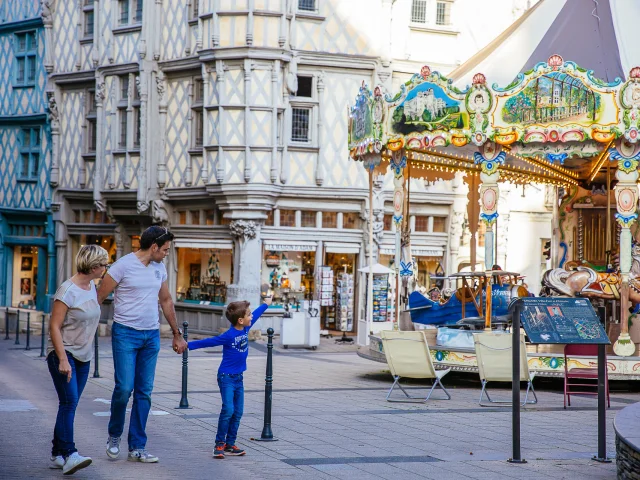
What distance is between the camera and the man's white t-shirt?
9.11 metres

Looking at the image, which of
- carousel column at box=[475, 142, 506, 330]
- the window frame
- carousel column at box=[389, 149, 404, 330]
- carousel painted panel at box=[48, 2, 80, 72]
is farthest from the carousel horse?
the window frame

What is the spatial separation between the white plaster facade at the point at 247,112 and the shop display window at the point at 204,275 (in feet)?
1.00

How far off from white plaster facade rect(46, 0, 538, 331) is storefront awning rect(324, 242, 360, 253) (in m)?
0.04

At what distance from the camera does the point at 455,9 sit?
28766 mm

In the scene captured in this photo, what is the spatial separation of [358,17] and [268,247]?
611cm

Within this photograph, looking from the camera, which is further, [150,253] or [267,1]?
[267,1]

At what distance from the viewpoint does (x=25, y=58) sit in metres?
33.5

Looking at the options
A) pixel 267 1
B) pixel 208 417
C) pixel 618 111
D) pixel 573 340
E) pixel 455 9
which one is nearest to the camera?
pixel 573 340

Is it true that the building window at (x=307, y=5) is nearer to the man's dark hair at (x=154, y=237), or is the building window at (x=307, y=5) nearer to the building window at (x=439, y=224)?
the building window at (x=439, y=224)

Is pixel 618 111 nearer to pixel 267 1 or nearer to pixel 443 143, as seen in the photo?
pixel 443 143

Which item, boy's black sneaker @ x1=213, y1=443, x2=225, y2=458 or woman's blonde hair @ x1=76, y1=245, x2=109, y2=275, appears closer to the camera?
woman's blonde hair @ x1=76, y1=245, x2=109, y2=275

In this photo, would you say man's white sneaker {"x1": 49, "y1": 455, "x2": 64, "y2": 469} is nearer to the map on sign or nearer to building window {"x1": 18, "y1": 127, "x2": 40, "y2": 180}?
the map on sign

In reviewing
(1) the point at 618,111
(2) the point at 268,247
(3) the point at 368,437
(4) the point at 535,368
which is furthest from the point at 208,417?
(2) the point at 268,247

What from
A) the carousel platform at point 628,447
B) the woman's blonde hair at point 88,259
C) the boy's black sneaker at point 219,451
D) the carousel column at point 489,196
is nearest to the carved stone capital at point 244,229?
the carousel column at point 489,196
